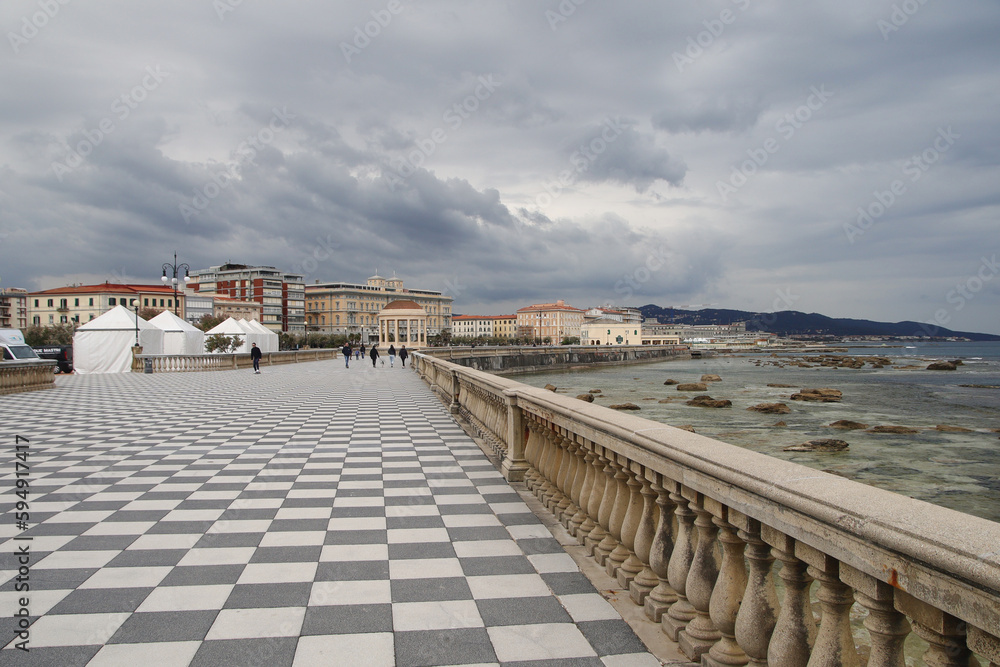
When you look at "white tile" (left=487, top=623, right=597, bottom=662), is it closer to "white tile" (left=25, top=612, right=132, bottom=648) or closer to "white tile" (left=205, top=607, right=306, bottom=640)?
"white tile" (left=205, top=607, right=306, bottom=640)

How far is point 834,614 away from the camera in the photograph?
5.68ft

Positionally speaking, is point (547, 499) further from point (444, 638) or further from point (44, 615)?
point (44, 615)

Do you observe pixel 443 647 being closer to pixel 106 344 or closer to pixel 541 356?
pixel 106 344

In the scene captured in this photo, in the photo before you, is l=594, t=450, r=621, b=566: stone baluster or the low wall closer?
l=594, t=450, r=621, b=566: stone baluster

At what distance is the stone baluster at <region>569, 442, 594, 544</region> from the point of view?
12.8 ft

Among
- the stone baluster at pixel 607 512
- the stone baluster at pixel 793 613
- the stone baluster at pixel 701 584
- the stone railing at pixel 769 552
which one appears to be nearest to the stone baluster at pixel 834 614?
the stone railing at pixel 769 552

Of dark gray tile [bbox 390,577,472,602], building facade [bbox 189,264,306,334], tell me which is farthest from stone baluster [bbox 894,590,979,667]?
building facade [bbox 189,264,306,334]

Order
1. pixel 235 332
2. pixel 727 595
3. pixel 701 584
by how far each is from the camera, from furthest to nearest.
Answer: pixel 235 332 → pixel 701 584 → pixel 727 595

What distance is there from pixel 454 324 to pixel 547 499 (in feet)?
500

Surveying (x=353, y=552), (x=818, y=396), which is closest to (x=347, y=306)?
(x=818, y=396)

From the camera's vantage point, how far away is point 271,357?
3541cm

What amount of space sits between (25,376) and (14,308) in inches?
4357

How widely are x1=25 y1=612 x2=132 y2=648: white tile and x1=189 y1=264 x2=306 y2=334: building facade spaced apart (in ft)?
373

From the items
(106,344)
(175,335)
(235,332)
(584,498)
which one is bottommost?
(584,498)
